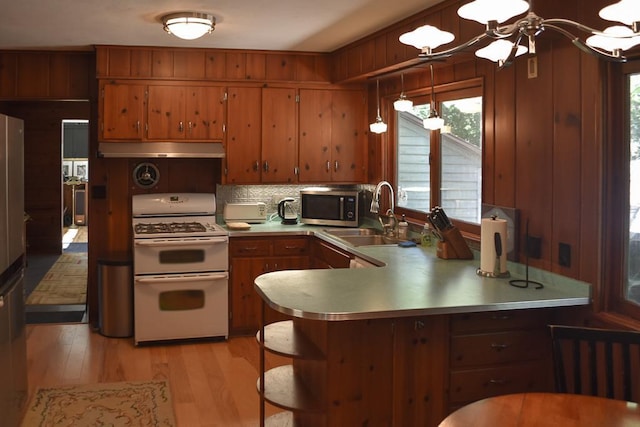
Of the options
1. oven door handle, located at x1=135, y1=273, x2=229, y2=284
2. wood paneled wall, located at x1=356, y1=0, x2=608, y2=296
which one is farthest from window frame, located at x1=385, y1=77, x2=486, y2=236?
oven door handle, located at x1=135, y1=273, x2=229, y2=284

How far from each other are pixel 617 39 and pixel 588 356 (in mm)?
1107

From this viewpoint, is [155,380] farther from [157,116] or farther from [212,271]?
[157,116]

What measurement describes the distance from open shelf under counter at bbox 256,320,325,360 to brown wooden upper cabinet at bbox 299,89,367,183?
2.48m

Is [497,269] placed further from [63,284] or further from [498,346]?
[63,284]

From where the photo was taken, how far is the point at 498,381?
295 centimetres

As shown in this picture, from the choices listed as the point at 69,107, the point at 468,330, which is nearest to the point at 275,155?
the point at 468,330

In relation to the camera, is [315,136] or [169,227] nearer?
[169,227]

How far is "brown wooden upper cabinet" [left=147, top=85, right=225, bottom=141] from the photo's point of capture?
525cm

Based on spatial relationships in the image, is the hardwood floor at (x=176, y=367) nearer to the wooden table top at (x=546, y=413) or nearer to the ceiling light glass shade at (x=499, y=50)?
the wooden table top at (x=546, y=413)

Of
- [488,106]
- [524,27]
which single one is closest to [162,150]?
[488,106]

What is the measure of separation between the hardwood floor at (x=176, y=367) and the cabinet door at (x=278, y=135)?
55.2 inches

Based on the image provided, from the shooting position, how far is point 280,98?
Answer: 548 centimetres

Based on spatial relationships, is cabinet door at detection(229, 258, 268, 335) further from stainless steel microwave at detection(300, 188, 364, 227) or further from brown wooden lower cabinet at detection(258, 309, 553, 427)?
brown wooden lower cabinet at detection(258, 309, 553, 427)

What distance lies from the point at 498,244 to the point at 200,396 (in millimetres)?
2022
